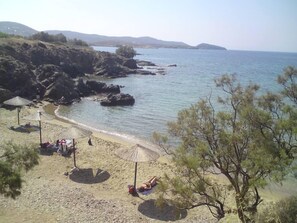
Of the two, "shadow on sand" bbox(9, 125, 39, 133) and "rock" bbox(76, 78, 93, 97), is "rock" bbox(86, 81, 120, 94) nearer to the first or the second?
"rock" bbox(76, 78, 93, 97)

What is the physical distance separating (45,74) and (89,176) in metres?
35.7

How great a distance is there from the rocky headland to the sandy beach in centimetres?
2056

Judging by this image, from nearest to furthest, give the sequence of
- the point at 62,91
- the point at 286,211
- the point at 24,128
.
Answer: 1. the point at 286,211
2. the point at 24,128
3. the point at 62,91

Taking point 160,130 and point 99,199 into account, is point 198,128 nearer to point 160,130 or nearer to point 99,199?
point 99,199

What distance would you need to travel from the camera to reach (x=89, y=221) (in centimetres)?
1412

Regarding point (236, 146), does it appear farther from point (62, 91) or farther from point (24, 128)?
point (62, 91)

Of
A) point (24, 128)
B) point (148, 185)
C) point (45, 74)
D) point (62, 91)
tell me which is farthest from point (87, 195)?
point (45, 74)

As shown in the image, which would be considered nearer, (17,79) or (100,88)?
(17,79)

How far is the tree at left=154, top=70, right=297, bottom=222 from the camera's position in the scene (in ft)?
38.3

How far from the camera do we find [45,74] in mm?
51531

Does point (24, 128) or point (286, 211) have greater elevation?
point (286, 211)

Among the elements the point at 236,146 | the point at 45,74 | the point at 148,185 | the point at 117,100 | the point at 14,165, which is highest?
the point at 14,165

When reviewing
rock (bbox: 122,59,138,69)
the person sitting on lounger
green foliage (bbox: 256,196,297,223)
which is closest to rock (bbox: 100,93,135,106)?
the person sitting on lounger

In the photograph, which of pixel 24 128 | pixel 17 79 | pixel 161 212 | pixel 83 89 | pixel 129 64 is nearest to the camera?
pixel 161 212
